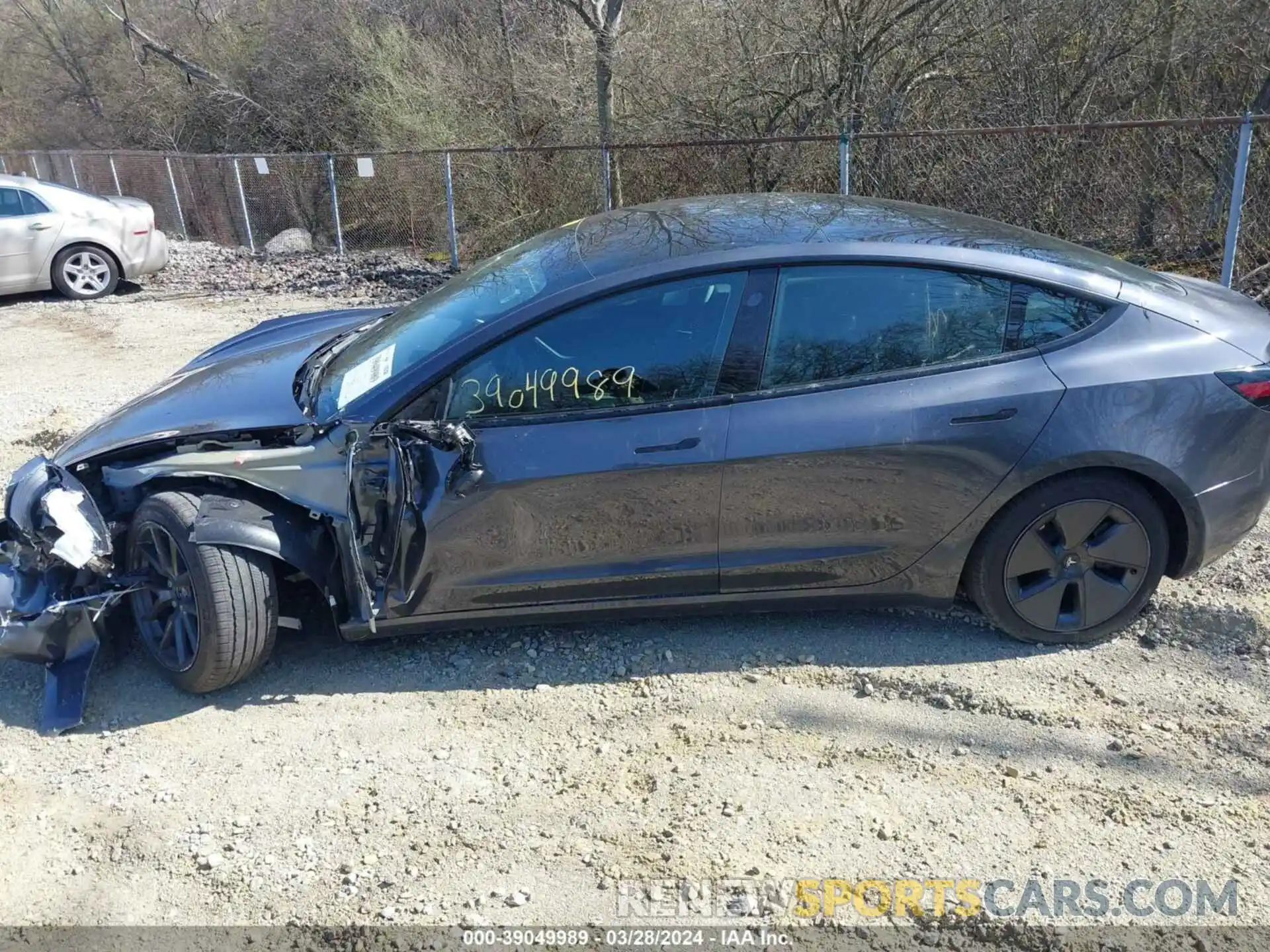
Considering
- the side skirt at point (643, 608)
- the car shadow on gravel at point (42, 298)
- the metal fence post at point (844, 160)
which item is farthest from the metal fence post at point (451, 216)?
the side skirt at point (643, 608)

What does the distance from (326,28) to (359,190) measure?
720cm

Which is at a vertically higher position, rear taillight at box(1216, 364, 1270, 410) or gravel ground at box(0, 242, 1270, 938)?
rear taillight at box(1216, 364, 1270, 410)

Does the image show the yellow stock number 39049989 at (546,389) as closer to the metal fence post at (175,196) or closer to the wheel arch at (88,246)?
the wheel arch at (88,246)

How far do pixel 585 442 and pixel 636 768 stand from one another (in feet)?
3.52

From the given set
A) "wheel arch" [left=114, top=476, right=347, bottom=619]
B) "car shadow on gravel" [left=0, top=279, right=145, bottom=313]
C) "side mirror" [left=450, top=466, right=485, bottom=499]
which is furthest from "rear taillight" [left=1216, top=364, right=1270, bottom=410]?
"car shadow on gravel" [left=0, top=279, right=145, bottom=313]

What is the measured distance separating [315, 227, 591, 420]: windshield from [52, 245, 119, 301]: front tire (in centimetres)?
935

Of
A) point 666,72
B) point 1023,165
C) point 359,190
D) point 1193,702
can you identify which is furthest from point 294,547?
point 359,190

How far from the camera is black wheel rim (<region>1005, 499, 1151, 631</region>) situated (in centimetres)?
336

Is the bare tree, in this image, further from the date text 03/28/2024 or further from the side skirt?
the date text 03/28/2024

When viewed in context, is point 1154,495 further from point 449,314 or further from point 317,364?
point 317,364

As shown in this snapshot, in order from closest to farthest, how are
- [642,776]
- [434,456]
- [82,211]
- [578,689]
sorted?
1. [642,776]
2. [434,456]
3. [578,689]
4. [82,211]

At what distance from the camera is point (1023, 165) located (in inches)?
327

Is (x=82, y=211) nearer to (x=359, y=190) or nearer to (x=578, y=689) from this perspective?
(x=359, y=190)

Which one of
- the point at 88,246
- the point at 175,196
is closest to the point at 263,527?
the point at 88,246
